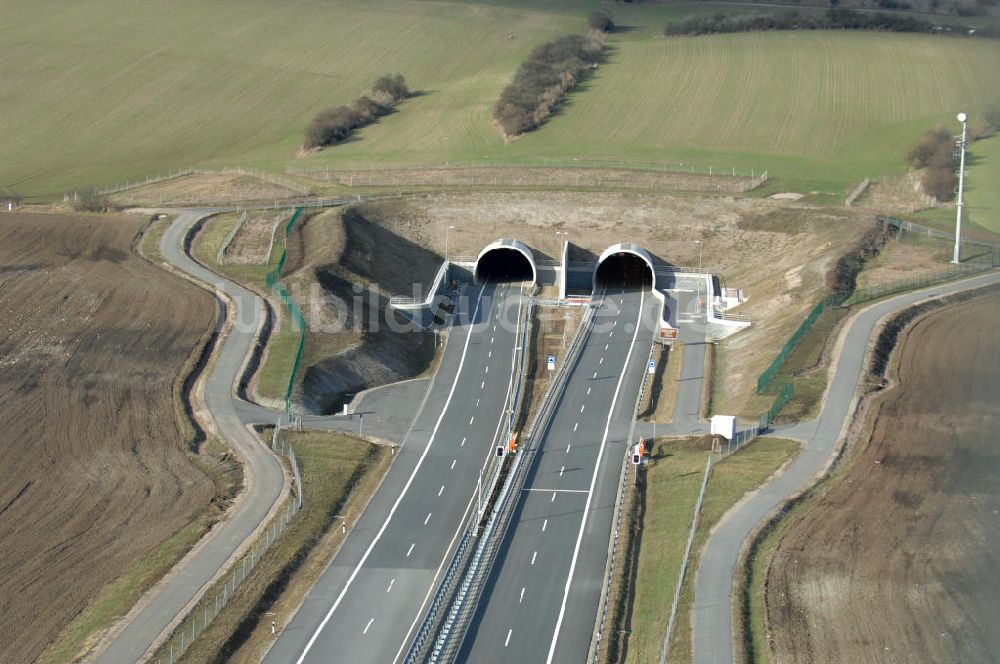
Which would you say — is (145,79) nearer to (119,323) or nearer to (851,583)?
(119,323)

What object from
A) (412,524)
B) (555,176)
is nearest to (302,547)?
(412,524)

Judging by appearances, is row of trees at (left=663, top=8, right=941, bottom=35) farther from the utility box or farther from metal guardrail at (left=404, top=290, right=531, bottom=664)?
Answer: metal guardrail at (left=404, top=290, right=531, bottom=664)

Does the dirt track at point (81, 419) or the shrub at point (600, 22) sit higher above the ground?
the shrub at point (600, 22)

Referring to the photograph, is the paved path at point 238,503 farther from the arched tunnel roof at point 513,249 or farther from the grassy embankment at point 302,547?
the arched tunnel roof at point 513,249

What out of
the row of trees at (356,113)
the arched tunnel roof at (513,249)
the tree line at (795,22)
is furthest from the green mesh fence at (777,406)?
the tree line at (795,22)

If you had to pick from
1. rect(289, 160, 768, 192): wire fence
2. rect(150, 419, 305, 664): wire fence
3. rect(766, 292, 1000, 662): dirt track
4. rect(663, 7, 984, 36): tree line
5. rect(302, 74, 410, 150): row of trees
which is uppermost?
rect(663, 7, 984, 36): tree line

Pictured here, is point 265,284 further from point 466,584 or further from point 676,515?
point 466,584

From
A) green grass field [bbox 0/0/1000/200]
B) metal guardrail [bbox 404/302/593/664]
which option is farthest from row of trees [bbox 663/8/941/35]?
metal guardrail [bbox 404/302/593/664]
